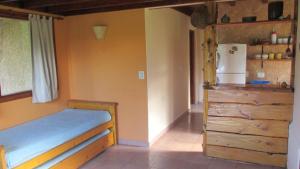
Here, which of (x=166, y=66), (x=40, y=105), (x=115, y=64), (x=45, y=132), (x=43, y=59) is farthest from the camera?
(x=166, y=66)

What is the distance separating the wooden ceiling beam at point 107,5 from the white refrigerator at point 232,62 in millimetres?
1752

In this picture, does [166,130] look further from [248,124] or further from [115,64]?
[248,124]

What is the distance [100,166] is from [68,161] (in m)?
0.44

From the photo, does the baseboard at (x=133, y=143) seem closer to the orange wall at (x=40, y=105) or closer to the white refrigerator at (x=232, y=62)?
the orange wall at (x=40, y=105)

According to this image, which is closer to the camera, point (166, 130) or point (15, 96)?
point (15, 96)

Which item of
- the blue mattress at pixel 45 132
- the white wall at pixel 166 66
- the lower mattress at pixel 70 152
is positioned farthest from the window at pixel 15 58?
the white wall at pixel 166 66

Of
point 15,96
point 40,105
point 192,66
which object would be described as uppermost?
point 192,66

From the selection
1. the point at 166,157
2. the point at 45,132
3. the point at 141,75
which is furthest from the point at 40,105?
the point at 166,157

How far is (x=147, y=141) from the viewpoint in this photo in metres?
3.80

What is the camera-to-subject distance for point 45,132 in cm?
289

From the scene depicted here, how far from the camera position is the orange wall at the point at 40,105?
3.16m

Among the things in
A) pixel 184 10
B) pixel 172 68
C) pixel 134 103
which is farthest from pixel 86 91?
pixel 184 10

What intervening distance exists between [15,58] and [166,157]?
7.88 ft

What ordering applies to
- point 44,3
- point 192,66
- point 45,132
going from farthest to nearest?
point 192,66 → point 44,3 → point 45,132
